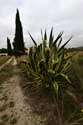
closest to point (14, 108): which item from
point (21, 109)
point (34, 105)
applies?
point (21, 109)

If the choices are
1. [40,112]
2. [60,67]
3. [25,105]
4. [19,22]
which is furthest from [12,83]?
[19,22]

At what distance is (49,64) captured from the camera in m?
6.56

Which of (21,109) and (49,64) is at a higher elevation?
(49,64)

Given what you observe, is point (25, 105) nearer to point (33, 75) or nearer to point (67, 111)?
point (67, 111)

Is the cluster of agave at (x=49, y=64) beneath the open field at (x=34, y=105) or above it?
above

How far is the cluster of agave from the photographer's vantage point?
630cm

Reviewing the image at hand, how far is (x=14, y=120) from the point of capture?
756 cm

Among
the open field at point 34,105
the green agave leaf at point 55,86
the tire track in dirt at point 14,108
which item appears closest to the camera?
the green agave leaf at point 55,86

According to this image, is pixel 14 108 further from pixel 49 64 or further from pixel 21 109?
pixel 49 64

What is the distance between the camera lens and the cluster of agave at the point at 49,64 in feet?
20.7

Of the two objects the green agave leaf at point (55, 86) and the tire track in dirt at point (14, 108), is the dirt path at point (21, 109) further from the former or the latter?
the green agave leaf at point (55, 86)

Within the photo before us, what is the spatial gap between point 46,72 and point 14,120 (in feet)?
7.23

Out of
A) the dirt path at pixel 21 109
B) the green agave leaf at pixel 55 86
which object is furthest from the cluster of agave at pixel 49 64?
the dirt path at pixel 21 109

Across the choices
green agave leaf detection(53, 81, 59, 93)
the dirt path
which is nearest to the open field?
the dirt path
